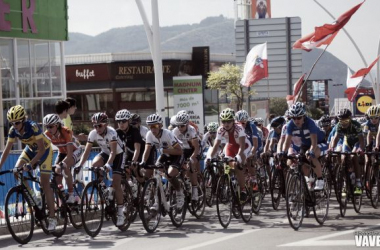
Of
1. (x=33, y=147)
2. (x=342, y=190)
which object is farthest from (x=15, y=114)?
(x=342, y=190)

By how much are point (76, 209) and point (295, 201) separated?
137 inches

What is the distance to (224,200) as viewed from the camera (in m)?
14.0

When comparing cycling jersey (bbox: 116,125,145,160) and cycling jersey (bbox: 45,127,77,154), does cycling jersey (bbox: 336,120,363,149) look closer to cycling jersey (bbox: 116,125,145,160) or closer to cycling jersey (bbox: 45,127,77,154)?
cycling jersey (bbox: 116,125,145,160)

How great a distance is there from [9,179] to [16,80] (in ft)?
61.3

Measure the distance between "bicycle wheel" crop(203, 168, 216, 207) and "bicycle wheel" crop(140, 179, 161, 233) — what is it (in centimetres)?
231

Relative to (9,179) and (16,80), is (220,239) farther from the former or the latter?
(16,80)

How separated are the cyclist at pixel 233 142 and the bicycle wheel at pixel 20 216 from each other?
327 cm

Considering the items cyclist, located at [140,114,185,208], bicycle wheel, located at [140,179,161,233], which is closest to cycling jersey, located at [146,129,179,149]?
cyclist, located at [140,114,185,208]

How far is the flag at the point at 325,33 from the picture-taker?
92.7 feet

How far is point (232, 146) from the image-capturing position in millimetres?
15484

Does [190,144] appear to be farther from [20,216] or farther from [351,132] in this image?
[20,216]

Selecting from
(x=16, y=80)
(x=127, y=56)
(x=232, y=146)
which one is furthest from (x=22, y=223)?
(x=127, y=56)

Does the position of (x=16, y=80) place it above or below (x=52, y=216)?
above

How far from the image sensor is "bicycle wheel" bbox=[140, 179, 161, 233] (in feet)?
44.7
